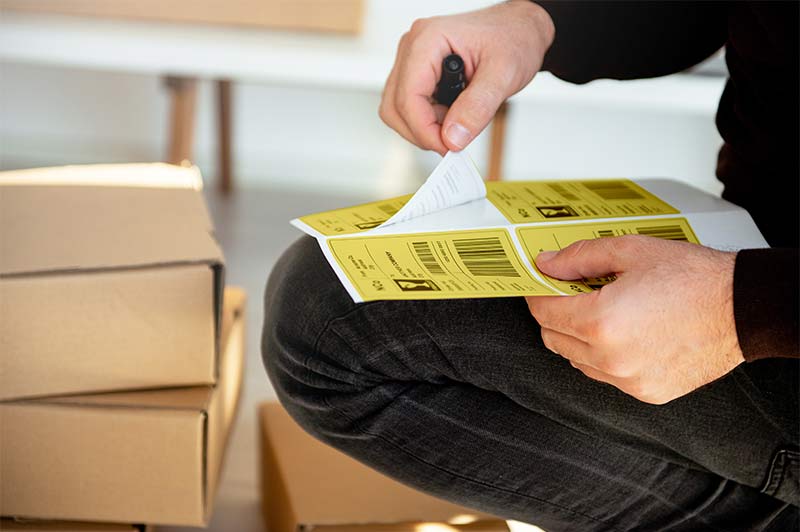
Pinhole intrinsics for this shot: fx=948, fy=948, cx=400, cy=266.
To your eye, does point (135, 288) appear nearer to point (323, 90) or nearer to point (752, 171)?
point (752, 171)

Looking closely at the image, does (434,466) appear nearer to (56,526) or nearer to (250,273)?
(56,526)

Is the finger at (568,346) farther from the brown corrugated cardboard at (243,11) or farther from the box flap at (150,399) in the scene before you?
the brown corrugated cardboard at (243,11)

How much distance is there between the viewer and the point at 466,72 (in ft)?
2.54

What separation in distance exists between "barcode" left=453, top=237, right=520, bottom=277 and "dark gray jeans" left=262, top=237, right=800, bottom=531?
0.08 m

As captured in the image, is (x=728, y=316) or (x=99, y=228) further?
(x=99, y=228)

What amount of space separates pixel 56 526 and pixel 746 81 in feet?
2.37

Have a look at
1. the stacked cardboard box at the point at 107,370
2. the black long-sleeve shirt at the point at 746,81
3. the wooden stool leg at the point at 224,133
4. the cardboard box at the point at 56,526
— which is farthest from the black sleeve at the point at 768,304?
the wooden stool leg at the point at 224,133

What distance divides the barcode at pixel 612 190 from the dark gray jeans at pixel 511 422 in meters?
0.15

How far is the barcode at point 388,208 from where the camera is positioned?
0.71 meters

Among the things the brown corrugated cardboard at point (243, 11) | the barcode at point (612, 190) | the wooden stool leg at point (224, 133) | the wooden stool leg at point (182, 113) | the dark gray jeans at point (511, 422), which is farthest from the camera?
the wooden stool leg at point (224, 133)

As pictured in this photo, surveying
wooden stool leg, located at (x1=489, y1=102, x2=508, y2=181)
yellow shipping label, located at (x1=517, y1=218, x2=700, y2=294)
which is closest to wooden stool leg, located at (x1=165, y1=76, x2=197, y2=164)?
wooden stool leg, located at (x1=489, y1=102, x2=508, y2=181)

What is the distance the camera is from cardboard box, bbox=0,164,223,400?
827mm

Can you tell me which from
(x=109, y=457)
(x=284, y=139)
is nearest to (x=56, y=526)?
(x=109, y=457)

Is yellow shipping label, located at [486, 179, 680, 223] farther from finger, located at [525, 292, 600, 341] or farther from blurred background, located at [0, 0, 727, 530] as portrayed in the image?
blurred background, located at [0, 0, 727, 530]
